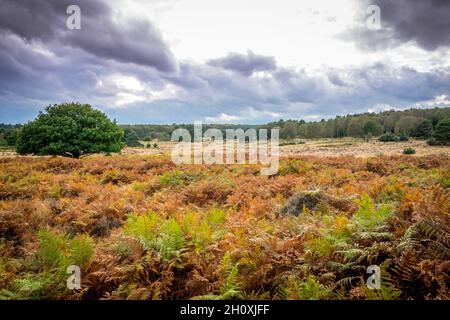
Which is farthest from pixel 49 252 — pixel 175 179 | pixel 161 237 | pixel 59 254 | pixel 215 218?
pixel 175 179

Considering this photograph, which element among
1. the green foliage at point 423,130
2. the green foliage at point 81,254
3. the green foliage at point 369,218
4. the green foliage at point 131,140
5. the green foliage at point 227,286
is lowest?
the green foliage at point 227,286

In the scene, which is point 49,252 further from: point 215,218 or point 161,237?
point 215,218

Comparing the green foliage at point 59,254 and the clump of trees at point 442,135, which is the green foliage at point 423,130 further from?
the green foliage at point 59,254

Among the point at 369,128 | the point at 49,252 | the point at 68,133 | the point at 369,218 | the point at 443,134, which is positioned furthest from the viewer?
the point at 369,128

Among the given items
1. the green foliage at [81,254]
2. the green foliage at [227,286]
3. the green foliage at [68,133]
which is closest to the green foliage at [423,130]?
the green foliage at [68,133]

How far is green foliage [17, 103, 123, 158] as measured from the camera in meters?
27.6

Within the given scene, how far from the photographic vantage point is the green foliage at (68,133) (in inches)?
1088

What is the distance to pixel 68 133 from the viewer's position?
27.8 m

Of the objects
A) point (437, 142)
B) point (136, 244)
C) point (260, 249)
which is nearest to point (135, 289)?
point (136, 244)

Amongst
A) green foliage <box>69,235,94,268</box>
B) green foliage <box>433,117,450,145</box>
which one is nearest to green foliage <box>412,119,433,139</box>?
green foliage <box>433,117,450,145</box>

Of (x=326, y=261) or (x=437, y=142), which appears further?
(x=437, y=142)
